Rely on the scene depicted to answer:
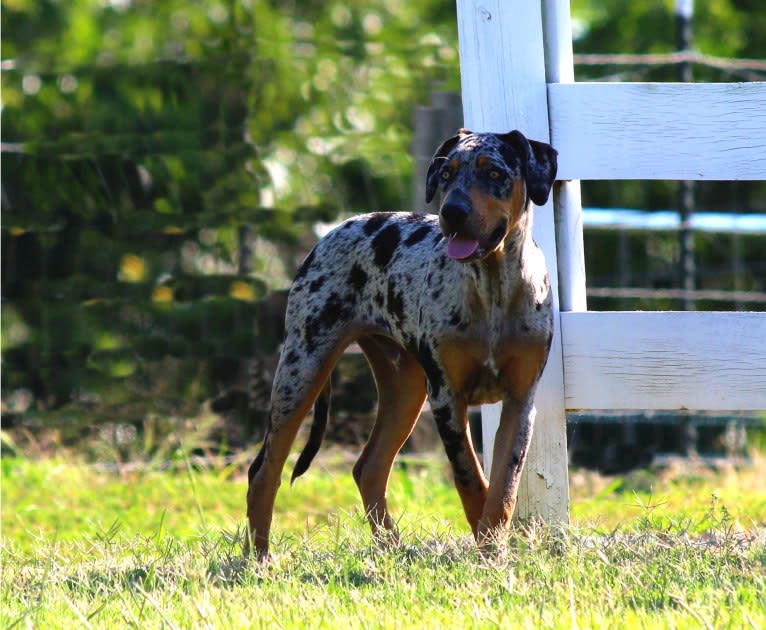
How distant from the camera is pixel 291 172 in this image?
8328mm

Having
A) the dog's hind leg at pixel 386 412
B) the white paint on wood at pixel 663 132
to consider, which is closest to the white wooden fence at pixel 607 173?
the white paint on wood at pixel 663 132

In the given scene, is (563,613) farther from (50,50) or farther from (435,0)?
(435,0)

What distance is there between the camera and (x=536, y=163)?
4266 mm

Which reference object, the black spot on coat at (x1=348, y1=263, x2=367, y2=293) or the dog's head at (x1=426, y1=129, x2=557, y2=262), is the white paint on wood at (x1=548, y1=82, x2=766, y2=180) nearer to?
the dog's head at (x1=426, y1=129, x2=557, y2=262)

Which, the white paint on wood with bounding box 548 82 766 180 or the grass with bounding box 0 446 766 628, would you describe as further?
the white paint on wood with bounding box 548 82 766 180

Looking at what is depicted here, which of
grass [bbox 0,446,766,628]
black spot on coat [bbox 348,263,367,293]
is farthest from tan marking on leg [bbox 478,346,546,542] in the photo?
black spot on coat [bbox 348,263,367,293]

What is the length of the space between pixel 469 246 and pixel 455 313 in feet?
1.16

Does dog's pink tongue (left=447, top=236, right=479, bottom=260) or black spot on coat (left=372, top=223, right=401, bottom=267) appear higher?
dog's pink tongue (left=447, top=236, right=479, bottom=260)

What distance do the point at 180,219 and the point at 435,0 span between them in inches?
242

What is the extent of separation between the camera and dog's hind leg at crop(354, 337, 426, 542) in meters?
4.89

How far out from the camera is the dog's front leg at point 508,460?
4184 mm

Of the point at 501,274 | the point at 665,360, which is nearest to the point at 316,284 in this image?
the point at 501,274

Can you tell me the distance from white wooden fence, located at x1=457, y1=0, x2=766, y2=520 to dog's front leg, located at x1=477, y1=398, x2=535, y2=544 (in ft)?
1.48

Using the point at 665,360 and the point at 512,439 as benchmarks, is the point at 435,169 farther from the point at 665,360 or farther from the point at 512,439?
the point at 665,360
